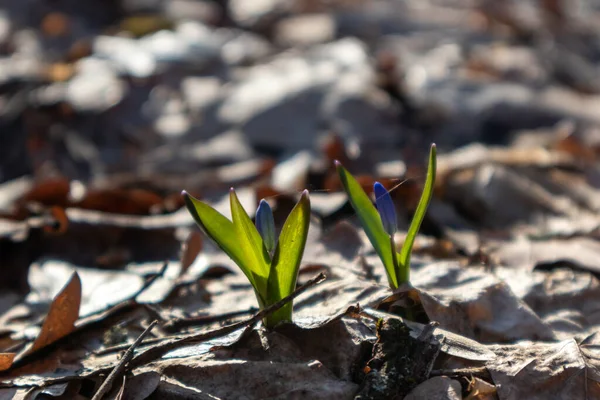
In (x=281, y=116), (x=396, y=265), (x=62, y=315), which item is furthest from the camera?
(x=281, y=116)

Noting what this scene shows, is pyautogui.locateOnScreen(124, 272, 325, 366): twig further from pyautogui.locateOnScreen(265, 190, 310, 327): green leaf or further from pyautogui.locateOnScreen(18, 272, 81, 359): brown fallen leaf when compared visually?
pyautogui.locateOnScreen(18, 272, 81, 359): brown fallen leaf

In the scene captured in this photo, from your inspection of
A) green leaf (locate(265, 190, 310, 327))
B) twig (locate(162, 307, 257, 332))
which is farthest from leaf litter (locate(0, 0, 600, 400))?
green leaf (locate(265, 190, 310, 327))

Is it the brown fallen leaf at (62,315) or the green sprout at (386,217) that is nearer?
the green sprout at (386,217)

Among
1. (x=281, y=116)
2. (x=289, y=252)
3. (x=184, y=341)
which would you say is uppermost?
(x=289, y=252)

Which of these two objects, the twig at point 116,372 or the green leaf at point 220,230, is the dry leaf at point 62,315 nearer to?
the twig at point 116,372

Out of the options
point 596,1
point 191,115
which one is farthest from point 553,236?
point 596,1

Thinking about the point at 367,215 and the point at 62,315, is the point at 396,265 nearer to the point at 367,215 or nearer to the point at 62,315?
the point at 367,215

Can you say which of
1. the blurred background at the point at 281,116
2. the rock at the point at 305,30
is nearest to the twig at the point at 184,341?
the blurred background at the point at 281,116

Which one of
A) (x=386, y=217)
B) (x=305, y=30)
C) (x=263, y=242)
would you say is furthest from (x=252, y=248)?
(x=305, y=30)
